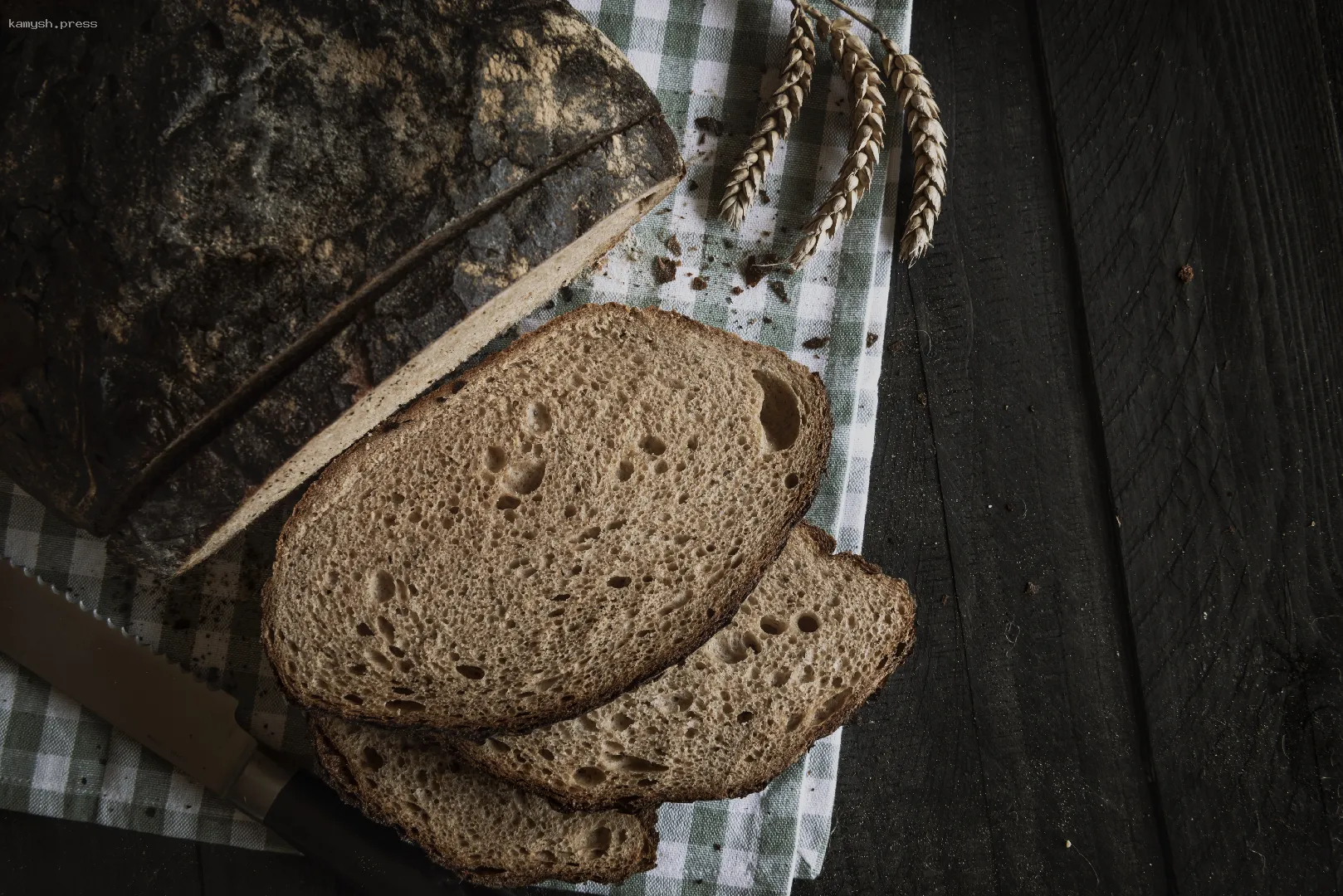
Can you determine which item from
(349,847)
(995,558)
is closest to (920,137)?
(995,558)

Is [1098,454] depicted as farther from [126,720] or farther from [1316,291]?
[126,720]

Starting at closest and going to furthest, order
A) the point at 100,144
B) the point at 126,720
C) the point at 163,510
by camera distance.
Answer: the point at 100,144 < the point at 163,510 < the point at 126,720

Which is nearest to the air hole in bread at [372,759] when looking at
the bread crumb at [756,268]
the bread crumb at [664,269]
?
the bread crumb at [664,269]

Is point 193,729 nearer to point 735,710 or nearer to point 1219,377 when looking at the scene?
point 735,710

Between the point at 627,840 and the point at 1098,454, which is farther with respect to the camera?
the point at 1098,454

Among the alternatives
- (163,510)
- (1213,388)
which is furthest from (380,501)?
(1213,388)

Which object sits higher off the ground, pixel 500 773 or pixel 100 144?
pixel 100 144

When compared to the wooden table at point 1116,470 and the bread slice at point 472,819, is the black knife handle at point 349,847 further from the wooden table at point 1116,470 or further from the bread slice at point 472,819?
the wooden table at point 1116,470
